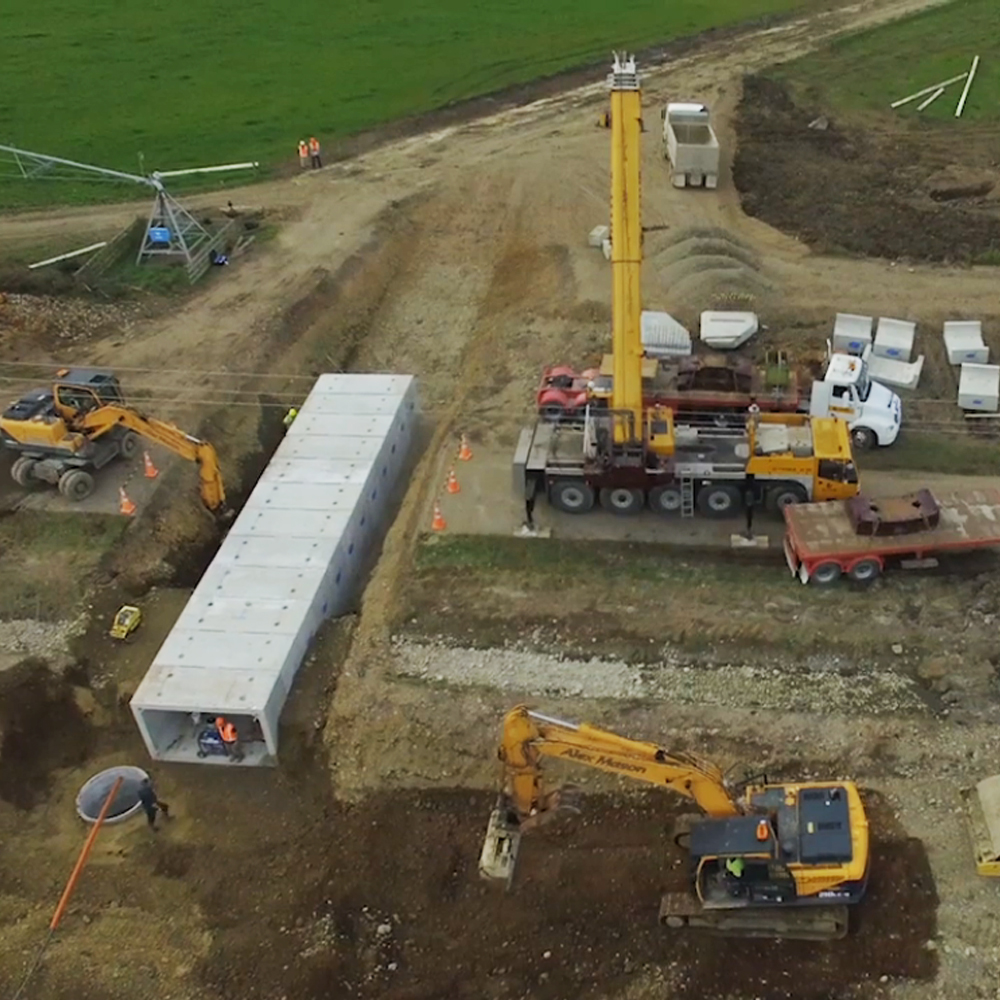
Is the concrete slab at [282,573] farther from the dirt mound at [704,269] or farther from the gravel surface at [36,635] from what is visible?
the dirt mound at [704,269]

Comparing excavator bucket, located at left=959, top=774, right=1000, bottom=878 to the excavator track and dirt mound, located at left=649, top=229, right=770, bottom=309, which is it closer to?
the excavator track

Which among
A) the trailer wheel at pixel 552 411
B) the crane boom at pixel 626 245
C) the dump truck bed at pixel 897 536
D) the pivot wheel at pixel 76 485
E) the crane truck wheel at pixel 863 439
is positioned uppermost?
the crane boom at pixel 626 245

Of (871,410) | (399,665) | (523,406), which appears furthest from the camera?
(523,406)

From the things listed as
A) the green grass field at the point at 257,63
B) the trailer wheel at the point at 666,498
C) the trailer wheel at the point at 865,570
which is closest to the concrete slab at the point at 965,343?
the trailer wheel at the point at 865,570

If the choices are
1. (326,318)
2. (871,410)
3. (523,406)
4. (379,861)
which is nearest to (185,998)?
(379,861)

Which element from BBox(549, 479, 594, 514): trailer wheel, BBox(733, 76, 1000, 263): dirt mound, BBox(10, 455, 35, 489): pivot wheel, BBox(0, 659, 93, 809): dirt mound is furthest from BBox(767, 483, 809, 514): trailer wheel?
BBox(10, 455, 35, 489): pivot wheel

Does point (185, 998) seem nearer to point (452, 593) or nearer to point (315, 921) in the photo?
point (315, 921)

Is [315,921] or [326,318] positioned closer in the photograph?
[315,921]
